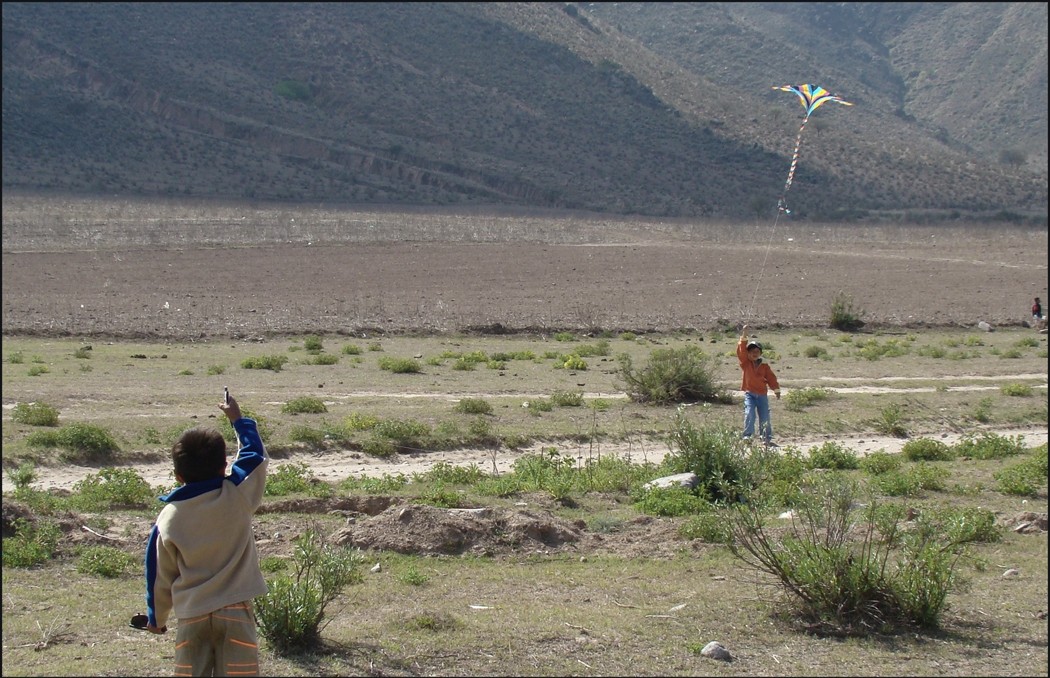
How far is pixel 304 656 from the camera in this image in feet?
23.4

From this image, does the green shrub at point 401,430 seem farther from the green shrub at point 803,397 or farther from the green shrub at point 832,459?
the green shrub at point 803,397

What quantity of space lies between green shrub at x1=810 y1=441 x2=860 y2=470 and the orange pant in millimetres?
10848

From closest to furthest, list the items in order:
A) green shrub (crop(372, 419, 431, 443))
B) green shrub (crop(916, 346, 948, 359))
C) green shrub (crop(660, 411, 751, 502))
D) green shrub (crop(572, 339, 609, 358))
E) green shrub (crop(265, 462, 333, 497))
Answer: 1. green shrub (crop(660, 411, 751, 502))
2. green shrub (crop(265, 462, 333, 497))
3. green shrub (crop(372, 419, 431, 443))
4. green shrub (crop(572, 339, 609, 358))
5. green shrub (crop(916, 346, 948, 359))

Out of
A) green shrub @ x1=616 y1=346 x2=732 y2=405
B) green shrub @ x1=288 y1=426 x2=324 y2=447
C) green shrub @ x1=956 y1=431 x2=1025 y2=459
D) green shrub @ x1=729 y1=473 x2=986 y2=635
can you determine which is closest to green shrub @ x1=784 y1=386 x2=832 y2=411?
green shrub @ x1=616 y1=346 x2=732 y2=405

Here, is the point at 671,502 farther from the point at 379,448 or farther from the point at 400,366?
the point at 400,366

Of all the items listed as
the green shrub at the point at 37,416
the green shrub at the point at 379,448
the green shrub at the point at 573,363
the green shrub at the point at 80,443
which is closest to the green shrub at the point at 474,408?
the green shrub at the point at 379,448

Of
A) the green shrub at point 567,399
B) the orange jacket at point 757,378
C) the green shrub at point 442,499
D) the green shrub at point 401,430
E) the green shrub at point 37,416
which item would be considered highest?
the orange jacket at point 757,378

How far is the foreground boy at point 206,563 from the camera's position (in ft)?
18.0

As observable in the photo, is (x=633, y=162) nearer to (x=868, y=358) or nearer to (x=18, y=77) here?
(x=18, y=77)

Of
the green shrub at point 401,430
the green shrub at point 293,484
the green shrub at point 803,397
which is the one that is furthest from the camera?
the green shrub at point 803,397

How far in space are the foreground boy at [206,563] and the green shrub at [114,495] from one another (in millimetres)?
6615

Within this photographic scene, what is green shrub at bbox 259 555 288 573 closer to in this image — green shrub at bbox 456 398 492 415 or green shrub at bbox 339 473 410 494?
green shrub at bbox 339 473 410 494

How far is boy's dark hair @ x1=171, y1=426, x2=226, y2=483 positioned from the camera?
5492 millimetres

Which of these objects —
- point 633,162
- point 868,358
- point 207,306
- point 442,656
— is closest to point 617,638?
point 442,656
